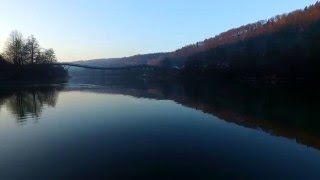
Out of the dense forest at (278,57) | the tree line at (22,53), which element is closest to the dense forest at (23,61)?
the tree line at (22,53)

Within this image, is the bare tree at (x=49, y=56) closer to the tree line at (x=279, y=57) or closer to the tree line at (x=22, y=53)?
the tree line at (x=22, y=53)

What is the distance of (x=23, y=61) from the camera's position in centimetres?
9181

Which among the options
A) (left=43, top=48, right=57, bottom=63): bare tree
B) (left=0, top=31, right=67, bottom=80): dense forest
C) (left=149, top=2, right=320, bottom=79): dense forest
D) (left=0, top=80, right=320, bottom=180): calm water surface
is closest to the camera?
(left=0, top=80, right=320, bottom=180): calm water surface

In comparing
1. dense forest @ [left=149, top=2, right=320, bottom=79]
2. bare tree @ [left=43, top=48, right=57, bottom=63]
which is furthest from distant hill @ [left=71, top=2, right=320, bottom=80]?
bare tree @ [left=43, top=48, right=57, bottom=63]

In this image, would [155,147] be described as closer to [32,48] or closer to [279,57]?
[279,57]

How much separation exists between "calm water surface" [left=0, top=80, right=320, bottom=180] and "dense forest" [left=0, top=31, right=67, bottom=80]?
59.4 metres

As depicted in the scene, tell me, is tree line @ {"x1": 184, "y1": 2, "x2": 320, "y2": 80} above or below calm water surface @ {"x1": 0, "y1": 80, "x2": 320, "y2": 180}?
above

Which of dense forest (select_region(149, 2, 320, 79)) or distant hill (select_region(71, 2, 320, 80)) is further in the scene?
Result: dense forest (select_region(149, 2, 320, 79))

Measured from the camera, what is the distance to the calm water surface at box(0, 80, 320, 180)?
12.9 meters

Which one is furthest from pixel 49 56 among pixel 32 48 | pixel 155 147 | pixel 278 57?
pixel 155 147

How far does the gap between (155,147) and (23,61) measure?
8247 centimetres

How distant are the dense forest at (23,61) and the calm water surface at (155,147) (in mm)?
59380

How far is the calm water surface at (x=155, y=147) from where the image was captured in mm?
12906

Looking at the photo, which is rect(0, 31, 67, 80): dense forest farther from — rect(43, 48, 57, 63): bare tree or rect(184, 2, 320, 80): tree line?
rect(184, 2, 320, 80): tree line
